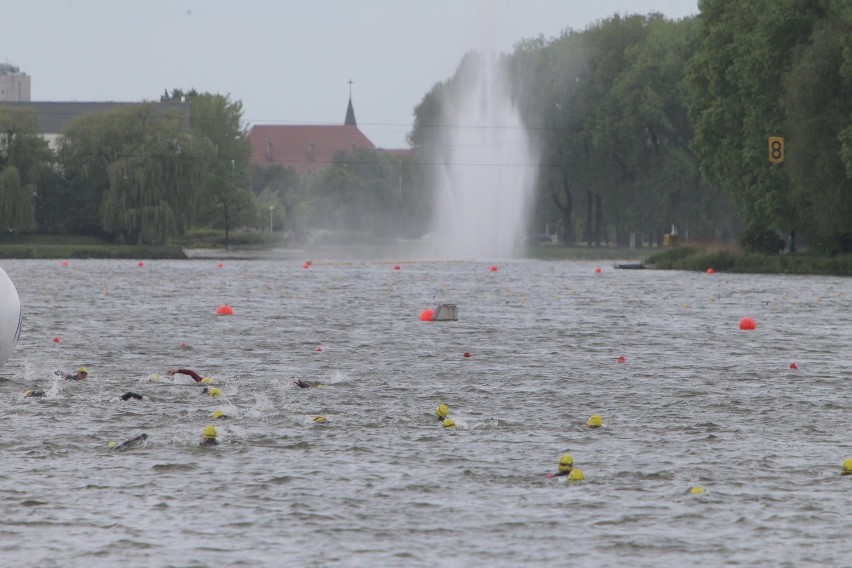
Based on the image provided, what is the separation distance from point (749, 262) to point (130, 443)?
67705 mm

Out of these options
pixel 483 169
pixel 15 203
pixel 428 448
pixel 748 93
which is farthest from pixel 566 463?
pixel 15 203

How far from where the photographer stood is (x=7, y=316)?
2239 cm

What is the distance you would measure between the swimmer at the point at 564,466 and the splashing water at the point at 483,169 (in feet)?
316

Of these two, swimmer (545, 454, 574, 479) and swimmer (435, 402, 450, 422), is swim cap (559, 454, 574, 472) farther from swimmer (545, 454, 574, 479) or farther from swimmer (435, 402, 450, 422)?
swimmer (435, 402, 450, 422)

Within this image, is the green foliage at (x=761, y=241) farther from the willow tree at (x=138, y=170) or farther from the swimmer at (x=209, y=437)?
the swimmer at (x=209, y=437)

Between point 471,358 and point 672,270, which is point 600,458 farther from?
point 672,270

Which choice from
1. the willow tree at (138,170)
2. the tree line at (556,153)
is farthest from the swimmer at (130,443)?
the willow tree at (138,170)

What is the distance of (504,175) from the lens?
385 ft

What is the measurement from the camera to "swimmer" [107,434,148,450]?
646 inches

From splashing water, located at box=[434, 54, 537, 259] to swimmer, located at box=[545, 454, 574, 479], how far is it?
96.4 metres

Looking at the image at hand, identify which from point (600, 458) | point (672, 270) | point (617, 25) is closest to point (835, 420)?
point (600, 458)

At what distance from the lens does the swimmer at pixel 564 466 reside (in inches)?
587

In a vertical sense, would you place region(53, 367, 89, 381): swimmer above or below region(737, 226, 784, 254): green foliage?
below

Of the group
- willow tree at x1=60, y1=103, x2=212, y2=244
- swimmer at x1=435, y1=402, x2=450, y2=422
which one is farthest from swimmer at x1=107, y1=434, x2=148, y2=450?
willow tree at x1=60, y1=103, x2=212, y2=244
